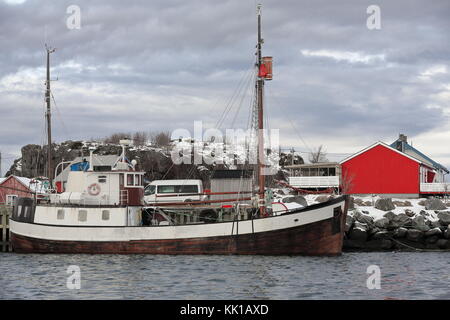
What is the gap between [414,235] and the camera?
43188 millimetres

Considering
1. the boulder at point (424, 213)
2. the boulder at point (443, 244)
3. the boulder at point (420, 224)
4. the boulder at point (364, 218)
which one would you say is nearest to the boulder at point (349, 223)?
the boulder at point (364, 218)

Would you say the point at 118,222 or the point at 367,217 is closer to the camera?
the point at 118,222

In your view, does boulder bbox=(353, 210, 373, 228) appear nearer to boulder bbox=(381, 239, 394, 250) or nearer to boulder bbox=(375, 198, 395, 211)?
boulder bbox=(381, 239, 394, 250)

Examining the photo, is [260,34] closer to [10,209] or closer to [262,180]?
[262,180]

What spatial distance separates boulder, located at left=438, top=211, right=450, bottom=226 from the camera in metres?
44.9

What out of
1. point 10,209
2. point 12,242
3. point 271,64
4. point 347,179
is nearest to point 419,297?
point 271,64

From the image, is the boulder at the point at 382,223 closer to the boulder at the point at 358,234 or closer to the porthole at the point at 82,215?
the boulder at the point at 358,234

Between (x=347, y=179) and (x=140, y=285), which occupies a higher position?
(x=347, y=179)

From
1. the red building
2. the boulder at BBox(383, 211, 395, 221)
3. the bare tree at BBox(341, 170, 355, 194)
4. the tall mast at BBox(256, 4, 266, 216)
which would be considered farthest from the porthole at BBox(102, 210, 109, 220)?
the red building

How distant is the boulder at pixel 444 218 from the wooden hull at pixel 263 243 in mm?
13355

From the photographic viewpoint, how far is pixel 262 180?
1401 inches

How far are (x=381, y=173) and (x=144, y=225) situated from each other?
30478 mm

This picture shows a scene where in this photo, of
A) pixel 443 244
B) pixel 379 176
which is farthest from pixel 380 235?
pixel 379 176

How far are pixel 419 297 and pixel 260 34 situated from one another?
2034cm
